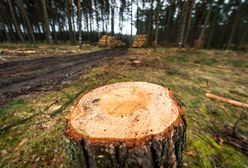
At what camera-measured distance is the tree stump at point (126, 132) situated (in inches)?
A: 56.2

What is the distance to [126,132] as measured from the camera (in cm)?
149

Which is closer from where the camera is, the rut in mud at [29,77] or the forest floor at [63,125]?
the forest floor at [63,125]

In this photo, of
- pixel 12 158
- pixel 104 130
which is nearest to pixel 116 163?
pixel 104 130

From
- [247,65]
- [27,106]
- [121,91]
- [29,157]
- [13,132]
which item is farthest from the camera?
[247,65]

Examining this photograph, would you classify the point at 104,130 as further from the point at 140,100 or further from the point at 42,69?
the point at 42,69

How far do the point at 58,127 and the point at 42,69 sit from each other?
4855 millimetres

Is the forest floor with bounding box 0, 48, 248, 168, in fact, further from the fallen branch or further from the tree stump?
the tree stump

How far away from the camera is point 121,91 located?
2.20m

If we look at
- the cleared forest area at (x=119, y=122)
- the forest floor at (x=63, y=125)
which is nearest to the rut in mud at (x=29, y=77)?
the cleared forest area at (x=119, y=122)

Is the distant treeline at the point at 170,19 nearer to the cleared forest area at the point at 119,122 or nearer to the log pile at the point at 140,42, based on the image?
the log pile at the point at 140,42

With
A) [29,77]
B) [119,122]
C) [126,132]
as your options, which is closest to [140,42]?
[29,77]

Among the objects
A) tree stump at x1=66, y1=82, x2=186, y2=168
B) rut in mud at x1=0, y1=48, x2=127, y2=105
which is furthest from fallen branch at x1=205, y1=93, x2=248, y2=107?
rut in mud at x1=0, y1=48, x2=127, y2=105

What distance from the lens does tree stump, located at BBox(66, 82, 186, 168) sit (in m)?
1.43

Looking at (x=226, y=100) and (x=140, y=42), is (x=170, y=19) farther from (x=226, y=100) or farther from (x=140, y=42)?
(x=226, y=100)
